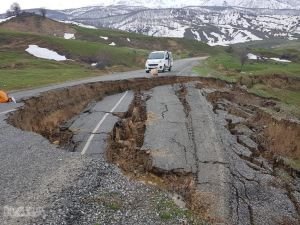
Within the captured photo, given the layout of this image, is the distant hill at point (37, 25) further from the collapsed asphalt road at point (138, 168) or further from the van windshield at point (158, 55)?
the collapsed asphalt road at point (138, 168)

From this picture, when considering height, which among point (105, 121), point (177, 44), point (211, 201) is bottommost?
point (177, 44)

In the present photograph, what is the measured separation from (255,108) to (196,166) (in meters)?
13.7

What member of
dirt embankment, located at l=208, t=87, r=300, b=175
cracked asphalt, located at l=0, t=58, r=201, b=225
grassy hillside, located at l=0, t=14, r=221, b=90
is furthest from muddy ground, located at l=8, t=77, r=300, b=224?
grassy hillside, located at l=0, t=14, r=221, b=90

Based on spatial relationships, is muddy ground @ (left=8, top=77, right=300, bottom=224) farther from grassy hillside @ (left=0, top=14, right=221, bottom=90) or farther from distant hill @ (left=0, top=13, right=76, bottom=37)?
distant hill @ (left=0, top=13, right=76, bottom=37)

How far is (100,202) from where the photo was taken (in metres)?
8.30

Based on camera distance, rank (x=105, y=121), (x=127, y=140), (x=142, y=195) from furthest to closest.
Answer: (x=105, y=121) → (x=127, y=140) → (x=142, y=195)

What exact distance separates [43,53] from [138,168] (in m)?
63.4

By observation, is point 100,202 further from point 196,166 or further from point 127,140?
point 127,140

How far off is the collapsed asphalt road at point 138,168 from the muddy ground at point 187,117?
0.16 ft

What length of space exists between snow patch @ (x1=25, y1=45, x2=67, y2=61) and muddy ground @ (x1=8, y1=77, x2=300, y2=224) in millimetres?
42415

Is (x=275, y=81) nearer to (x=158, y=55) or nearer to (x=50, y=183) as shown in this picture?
(x=158, y=55)

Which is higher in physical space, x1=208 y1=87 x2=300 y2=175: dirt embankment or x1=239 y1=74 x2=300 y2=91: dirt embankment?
x1=208 y1=87 x2=300 y2=175: dirt embankment

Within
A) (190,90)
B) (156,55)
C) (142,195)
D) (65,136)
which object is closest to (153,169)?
(142,195)

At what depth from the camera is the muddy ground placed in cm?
1007
